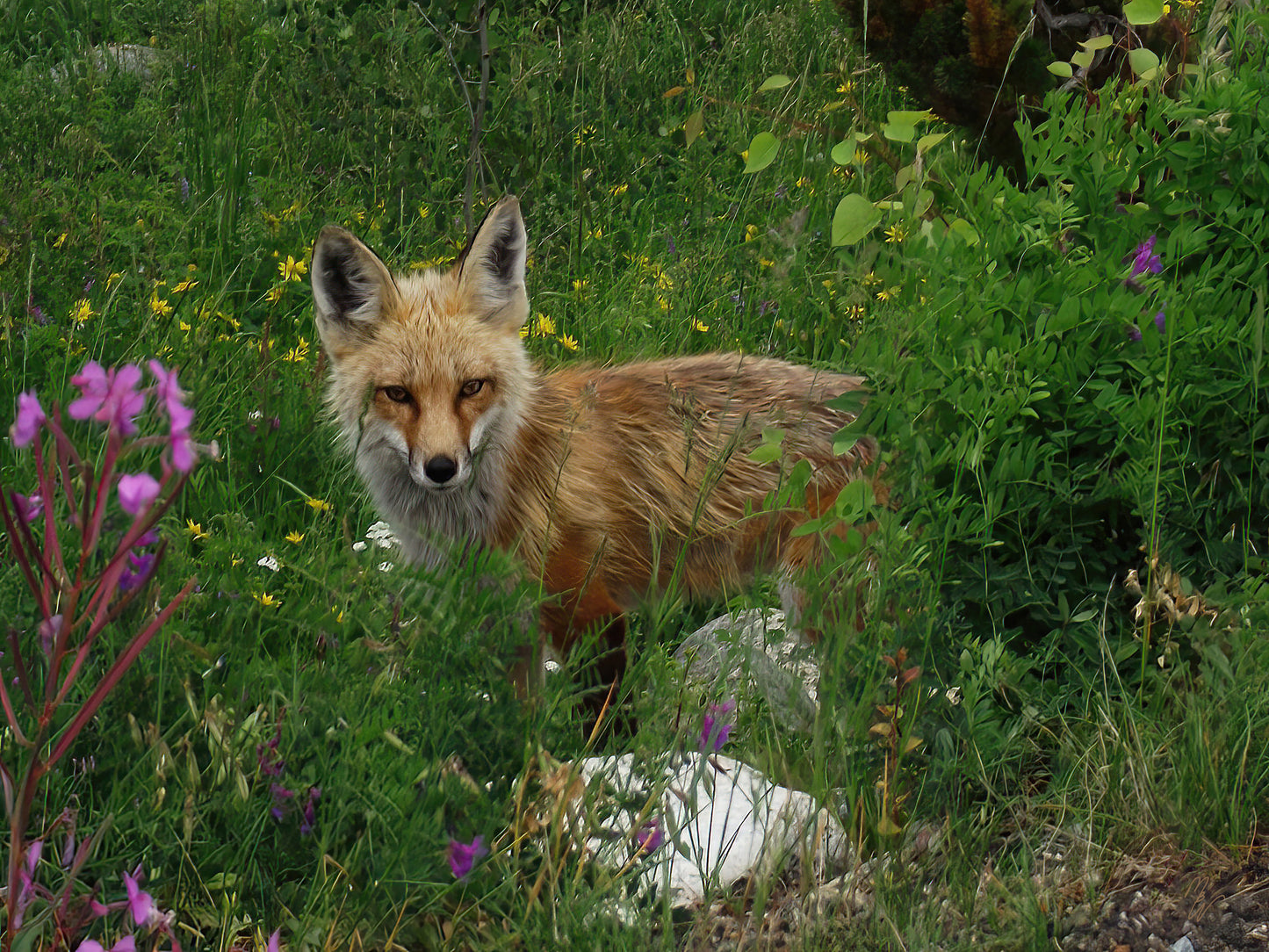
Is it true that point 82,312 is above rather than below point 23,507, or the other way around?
below

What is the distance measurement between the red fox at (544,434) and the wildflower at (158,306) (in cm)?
60

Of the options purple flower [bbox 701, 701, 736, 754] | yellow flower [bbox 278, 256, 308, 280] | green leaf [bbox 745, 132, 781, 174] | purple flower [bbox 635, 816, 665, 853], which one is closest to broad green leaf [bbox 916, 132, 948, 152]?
green leaf [bbox 745, 132, 781, 174]

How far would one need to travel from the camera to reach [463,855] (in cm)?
213

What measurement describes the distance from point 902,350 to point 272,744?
1.68m

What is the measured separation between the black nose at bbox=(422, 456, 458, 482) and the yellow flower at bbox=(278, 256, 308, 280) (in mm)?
1404

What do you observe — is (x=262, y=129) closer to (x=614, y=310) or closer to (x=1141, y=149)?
(x=614, y=310)

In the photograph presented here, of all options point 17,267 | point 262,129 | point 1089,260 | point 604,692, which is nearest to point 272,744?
point 604,692

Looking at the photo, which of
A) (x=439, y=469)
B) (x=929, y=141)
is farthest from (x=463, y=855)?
(x=929, y=141)

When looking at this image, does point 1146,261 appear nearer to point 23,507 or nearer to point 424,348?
point 424,348

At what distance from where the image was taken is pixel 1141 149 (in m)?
2.87

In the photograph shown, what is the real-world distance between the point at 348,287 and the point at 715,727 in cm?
217

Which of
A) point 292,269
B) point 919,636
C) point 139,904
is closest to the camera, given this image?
point 139,904

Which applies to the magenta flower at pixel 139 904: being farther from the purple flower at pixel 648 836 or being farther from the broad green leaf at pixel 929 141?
the broad green leaf at pixel 929 141

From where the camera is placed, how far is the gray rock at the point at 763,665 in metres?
2.54
